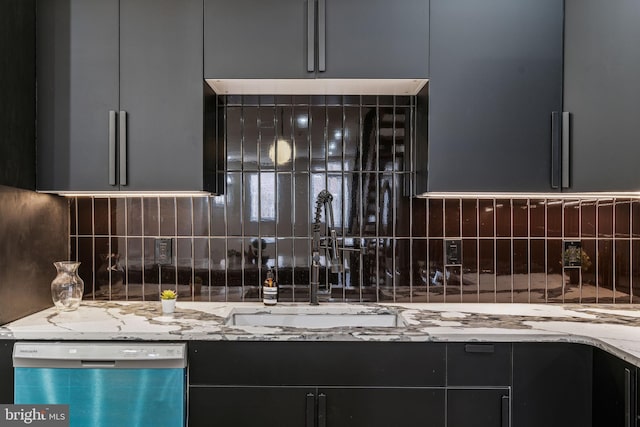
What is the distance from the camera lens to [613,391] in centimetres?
160

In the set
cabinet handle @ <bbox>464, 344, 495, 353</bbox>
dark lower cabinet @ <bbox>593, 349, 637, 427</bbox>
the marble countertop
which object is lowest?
dark lower cabinet @ <bbox>593, 349, 637, 427</bbox>

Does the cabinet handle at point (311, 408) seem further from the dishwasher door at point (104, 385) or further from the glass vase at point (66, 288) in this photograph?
the glass vase at point (66, 288)

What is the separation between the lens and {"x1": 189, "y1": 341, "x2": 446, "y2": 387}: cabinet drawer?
1.76 metres

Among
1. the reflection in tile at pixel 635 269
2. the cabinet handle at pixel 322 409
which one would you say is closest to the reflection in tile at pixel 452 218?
the reflection in tile at pixel 635 269

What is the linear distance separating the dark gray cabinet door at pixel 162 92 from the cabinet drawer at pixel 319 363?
706 millimetres

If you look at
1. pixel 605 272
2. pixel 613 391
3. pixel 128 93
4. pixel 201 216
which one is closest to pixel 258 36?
pixel 128 93

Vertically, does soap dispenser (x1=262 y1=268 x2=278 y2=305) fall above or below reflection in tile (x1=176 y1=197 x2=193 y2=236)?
below

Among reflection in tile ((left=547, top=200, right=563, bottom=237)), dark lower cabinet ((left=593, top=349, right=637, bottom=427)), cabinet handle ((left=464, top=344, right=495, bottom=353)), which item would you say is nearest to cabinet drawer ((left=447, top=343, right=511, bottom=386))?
cabinet handle ((left=464, top=344, right=495, bottom=353))

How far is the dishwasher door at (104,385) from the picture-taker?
5.75ft

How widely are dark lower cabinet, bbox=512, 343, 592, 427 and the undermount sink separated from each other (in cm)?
60

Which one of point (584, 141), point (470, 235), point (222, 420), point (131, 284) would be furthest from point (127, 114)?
point (584, 141)

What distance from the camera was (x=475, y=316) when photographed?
80.3 inches

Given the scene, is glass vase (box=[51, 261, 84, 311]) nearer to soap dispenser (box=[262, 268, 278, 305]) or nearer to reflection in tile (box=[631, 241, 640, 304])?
soap dispenser (box=[262, 268, 278, 305])

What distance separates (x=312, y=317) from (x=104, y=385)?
90cm
